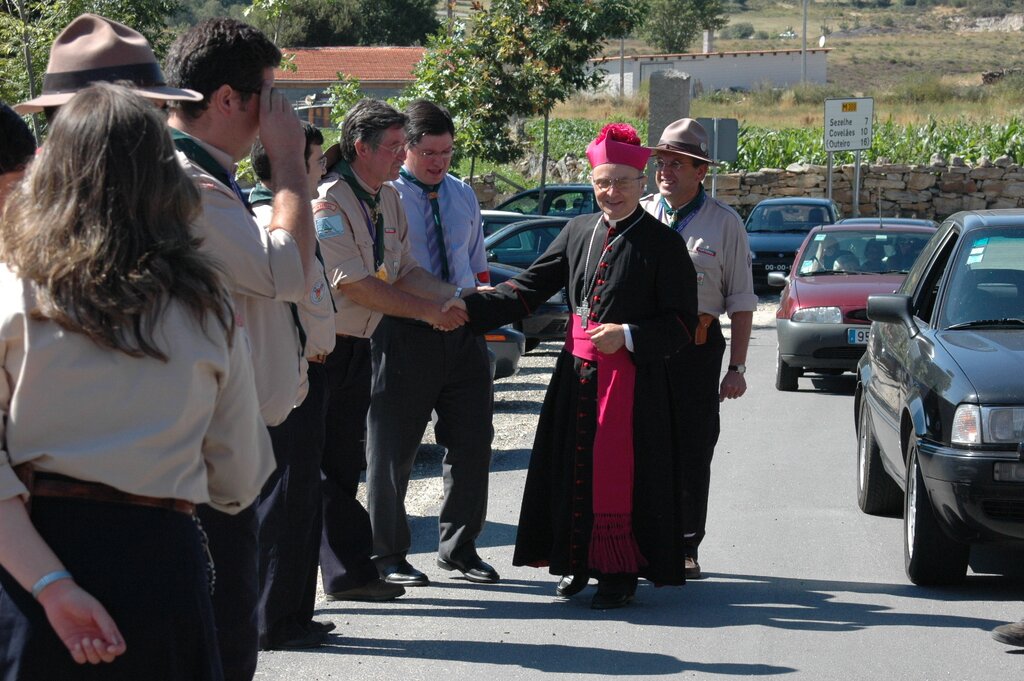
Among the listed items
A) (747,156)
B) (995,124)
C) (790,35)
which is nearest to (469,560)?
(747,156)

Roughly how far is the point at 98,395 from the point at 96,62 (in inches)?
39.2

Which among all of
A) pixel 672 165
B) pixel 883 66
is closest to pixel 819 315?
pixel 672 165

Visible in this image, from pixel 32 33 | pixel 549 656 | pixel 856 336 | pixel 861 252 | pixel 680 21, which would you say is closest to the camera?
pixel 549 656

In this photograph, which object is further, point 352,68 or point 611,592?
point 352,68

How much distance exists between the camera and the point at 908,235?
14.0 metres

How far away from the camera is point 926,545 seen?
598 centimetres

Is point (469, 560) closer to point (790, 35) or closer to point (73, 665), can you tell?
point (73, 665)

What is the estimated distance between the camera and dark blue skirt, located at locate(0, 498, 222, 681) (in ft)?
7.89

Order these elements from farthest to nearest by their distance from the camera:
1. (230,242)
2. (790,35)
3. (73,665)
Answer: (790,35)
(230,242)
(73,665)

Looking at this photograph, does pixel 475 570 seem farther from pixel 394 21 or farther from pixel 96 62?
pixel 394 21

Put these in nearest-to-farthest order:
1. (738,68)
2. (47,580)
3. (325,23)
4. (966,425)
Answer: (47,580) < (966,425) < (325,23) < (738,68)

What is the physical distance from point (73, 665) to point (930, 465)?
4.17 meters

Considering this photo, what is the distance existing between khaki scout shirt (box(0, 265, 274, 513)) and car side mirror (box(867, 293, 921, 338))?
473 centimetres

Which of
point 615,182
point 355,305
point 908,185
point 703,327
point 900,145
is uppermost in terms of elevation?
A: point 615,182
